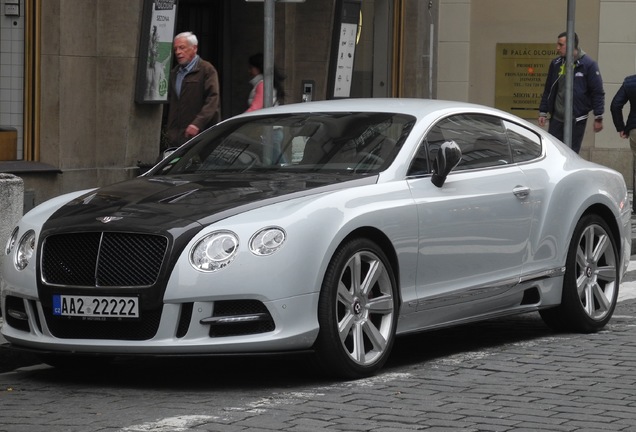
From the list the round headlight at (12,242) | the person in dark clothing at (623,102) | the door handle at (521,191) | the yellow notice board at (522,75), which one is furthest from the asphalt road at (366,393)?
the yellow notice board at (522,75)

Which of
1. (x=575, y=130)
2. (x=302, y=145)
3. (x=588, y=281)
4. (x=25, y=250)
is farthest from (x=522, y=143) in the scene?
(x=575, y=130)

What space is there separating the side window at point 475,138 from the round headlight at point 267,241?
150 cm

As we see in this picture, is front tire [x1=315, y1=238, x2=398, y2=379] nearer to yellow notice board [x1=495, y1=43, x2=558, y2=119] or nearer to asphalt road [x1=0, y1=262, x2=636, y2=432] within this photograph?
asphalt road [x1=0, y1=262, x2=636, y2=432]

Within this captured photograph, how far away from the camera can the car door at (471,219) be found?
8.10 metres

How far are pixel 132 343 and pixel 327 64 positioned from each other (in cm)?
1380

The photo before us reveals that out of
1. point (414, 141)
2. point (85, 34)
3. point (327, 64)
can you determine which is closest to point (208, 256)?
point (414, 141)

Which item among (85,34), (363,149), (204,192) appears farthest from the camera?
(85,34)

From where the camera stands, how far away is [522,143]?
9.30m

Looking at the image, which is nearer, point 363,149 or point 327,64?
point 363,149

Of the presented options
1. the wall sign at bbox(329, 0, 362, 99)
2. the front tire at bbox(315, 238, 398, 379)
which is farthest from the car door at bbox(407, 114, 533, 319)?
the wall sign at bbox(329, 0, 362, 99)

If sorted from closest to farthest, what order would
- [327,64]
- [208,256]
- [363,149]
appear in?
[208,256] < [363,149] < [327,64]

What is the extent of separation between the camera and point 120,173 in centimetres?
1605

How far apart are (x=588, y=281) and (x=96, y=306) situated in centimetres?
346

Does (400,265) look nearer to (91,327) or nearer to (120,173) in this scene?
(91,327)
